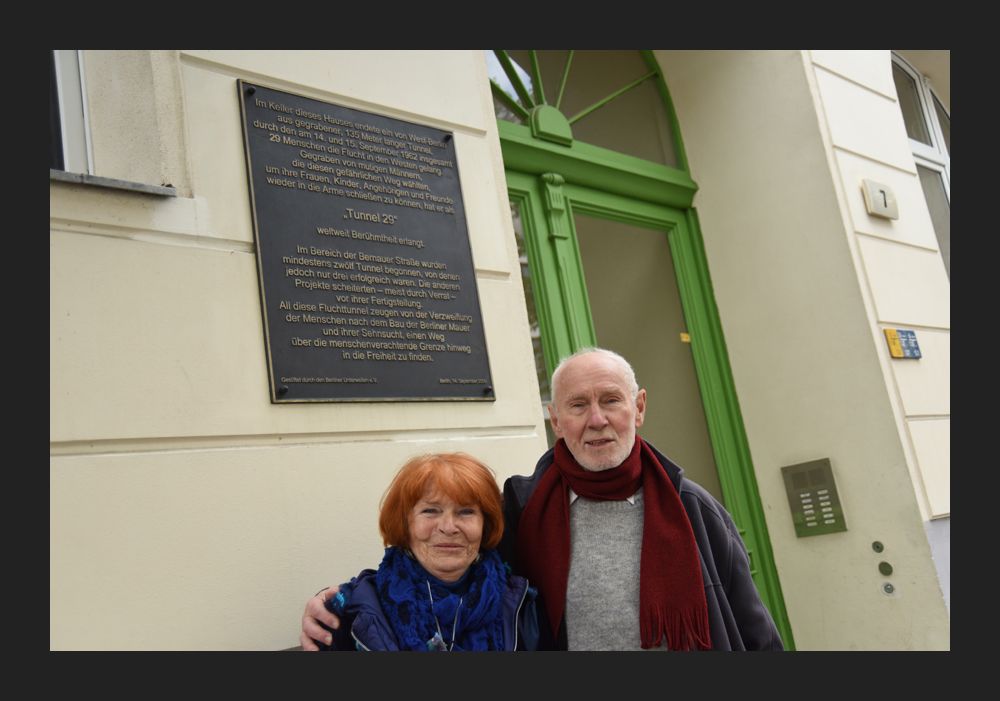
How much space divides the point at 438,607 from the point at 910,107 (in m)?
6.46

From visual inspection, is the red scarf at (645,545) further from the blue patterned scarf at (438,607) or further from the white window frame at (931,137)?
the white window frame at (931,137)

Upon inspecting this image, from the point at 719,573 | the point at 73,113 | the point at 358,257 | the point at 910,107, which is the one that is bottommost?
the point at 719,573

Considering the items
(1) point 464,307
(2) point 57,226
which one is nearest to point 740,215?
(1) point 464,307

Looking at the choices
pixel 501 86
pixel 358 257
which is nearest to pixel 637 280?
pixel 501 86

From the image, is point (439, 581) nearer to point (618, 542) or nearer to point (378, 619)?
point (378, 619)

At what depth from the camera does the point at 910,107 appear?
23.0 feet

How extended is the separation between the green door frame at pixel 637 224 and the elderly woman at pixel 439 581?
2156 millimetres

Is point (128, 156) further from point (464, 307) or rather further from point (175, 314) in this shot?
point (464, 307)

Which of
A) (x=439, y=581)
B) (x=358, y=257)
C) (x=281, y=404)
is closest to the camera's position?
(x=439, y=581)

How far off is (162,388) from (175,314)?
0.80 ft

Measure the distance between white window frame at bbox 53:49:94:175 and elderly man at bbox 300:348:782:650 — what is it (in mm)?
1709

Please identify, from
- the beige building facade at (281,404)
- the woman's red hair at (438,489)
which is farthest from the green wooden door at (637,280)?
the woman's red hair at (438,489)

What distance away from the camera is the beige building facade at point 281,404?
2541mm

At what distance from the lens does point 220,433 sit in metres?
2.74
